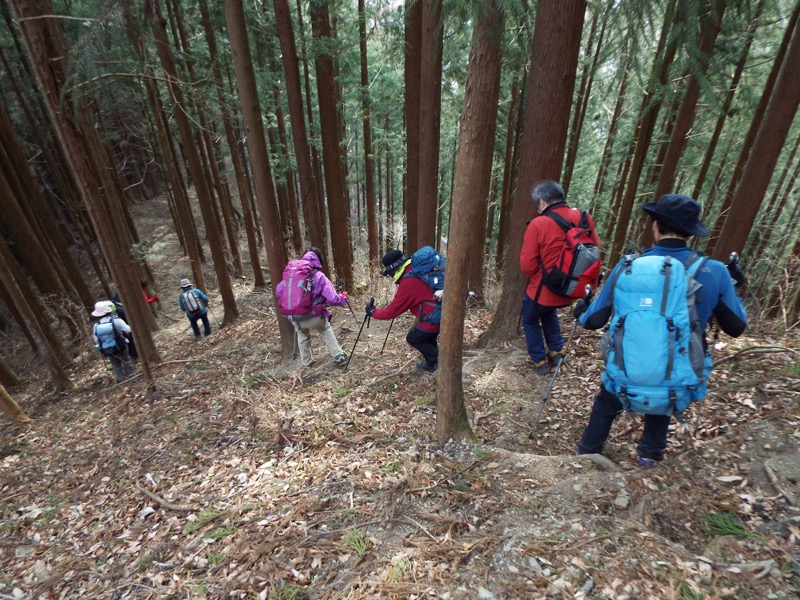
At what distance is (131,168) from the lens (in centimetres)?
2783

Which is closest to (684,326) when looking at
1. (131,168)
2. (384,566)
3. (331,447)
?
(384,566)

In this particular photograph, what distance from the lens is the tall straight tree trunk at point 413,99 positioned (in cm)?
790

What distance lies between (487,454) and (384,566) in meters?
1.42

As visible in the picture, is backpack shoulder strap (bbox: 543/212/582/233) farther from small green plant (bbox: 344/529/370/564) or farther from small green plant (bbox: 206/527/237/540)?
small green plant (bbox: 206/527/237/540)

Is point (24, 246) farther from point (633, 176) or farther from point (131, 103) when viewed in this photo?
point (633, 176)

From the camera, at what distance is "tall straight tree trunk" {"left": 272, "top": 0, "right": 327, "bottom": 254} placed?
855 centimetres

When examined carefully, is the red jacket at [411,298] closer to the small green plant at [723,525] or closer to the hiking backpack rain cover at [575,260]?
the hiking backpack rain cover at [575,260]

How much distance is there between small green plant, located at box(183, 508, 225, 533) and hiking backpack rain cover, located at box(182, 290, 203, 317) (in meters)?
8.84

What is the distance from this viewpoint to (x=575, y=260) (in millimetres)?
4234

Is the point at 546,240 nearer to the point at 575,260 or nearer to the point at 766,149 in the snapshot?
the point at 575,260

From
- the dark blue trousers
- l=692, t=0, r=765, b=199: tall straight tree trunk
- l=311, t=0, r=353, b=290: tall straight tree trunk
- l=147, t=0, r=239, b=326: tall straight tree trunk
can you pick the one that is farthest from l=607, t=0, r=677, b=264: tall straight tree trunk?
l=147, t=0, r=239, b=326: tall straight tree trunk

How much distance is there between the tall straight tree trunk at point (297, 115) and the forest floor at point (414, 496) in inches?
262

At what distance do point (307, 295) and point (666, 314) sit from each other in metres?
4.98

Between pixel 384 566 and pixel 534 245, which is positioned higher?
pixel 534 245
